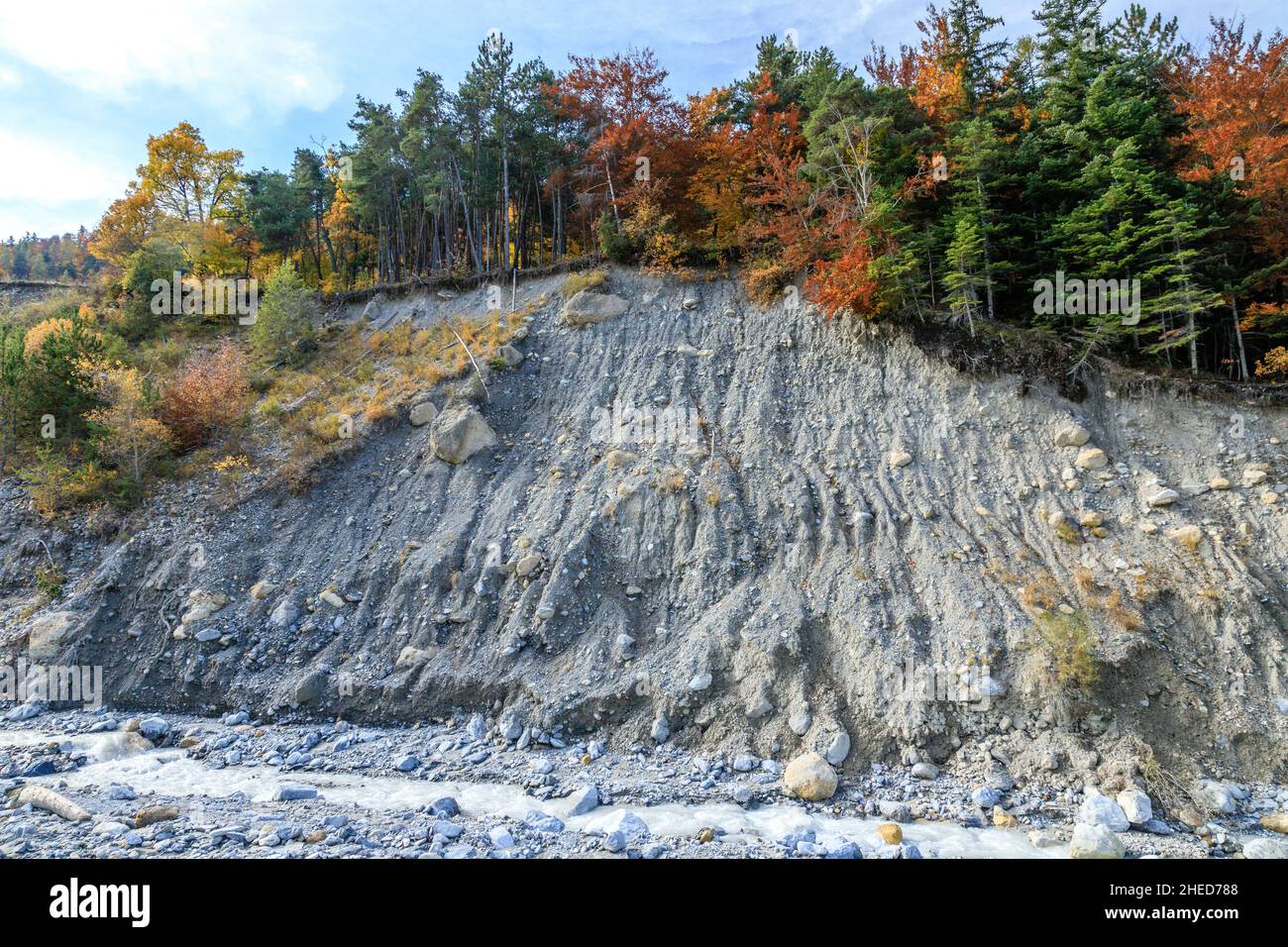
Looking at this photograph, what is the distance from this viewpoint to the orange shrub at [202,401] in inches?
692

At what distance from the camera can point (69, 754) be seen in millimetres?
10164

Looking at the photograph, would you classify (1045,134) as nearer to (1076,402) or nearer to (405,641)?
(1076,402)

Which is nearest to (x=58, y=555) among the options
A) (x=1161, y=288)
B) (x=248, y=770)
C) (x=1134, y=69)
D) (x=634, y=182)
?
(x=248, y=770)

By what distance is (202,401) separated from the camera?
59.4 feet

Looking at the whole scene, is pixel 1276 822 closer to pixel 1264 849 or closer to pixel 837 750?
pixel 1264 849

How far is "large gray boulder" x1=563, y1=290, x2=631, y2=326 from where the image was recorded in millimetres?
20109

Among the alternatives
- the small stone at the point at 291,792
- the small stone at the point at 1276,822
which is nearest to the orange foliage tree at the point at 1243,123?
the small stone at the point at 1276,822

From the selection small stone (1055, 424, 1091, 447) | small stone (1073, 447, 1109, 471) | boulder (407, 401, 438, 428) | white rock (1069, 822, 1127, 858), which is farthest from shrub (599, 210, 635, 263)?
white rock (1069, 822, 1127, 858)

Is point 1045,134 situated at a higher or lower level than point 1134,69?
lower

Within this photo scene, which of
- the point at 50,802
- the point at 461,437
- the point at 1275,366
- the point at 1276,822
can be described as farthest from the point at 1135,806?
the point at 50,802

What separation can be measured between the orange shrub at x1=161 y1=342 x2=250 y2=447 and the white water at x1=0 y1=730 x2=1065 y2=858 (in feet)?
32.5

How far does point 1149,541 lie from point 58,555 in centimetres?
2672

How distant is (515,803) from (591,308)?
52.5ft

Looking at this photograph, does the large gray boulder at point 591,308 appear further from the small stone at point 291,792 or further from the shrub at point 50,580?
the shrub at point 50,580
